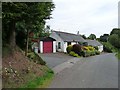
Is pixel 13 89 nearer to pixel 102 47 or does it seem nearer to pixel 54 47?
pixel 54 47

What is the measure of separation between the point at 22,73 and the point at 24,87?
8.13 feet

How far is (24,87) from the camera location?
1173cm

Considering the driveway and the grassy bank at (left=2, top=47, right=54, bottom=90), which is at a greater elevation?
the grassy bank at (left=2, top=47, right=54, bottom=90)

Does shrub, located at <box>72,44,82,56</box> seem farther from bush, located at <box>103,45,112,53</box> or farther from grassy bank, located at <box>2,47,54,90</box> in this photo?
bush, located at <box>103,45,112,53</box>

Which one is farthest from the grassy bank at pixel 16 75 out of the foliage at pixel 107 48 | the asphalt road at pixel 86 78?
the foliage at pixel 107 48

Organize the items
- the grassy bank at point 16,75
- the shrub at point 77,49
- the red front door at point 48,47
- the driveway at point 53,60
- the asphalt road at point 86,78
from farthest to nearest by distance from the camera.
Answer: the red front door at point 48,47 < the shrub at point 77,49 < the driveway at point 53,60 < the asphalt road at point 86,78 < the grassy bank at point 16,75

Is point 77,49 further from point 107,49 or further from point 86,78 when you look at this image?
point 107,49

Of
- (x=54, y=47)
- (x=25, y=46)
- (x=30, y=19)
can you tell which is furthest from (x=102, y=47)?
(x=30, y=19)

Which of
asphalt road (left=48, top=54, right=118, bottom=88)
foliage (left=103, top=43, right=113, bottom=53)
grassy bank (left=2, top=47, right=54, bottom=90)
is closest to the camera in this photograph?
grassy bank (left=2, top=47, right=54, bottom=90)

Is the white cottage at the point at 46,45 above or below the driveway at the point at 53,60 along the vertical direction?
above

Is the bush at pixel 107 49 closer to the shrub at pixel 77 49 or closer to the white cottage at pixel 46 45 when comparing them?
the white cottage at pixel 46 45

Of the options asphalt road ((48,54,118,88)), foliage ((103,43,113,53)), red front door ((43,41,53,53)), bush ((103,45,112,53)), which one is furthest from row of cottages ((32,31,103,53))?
foliage ((103,43,113,53))

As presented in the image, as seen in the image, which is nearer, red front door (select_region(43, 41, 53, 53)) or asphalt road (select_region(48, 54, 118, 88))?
asphalt road (select_region(48, 54, 118, 88))

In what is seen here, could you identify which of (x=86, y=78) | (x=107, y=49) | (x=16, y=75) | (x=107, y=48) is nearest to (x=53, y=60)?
(x=86, y=78)
